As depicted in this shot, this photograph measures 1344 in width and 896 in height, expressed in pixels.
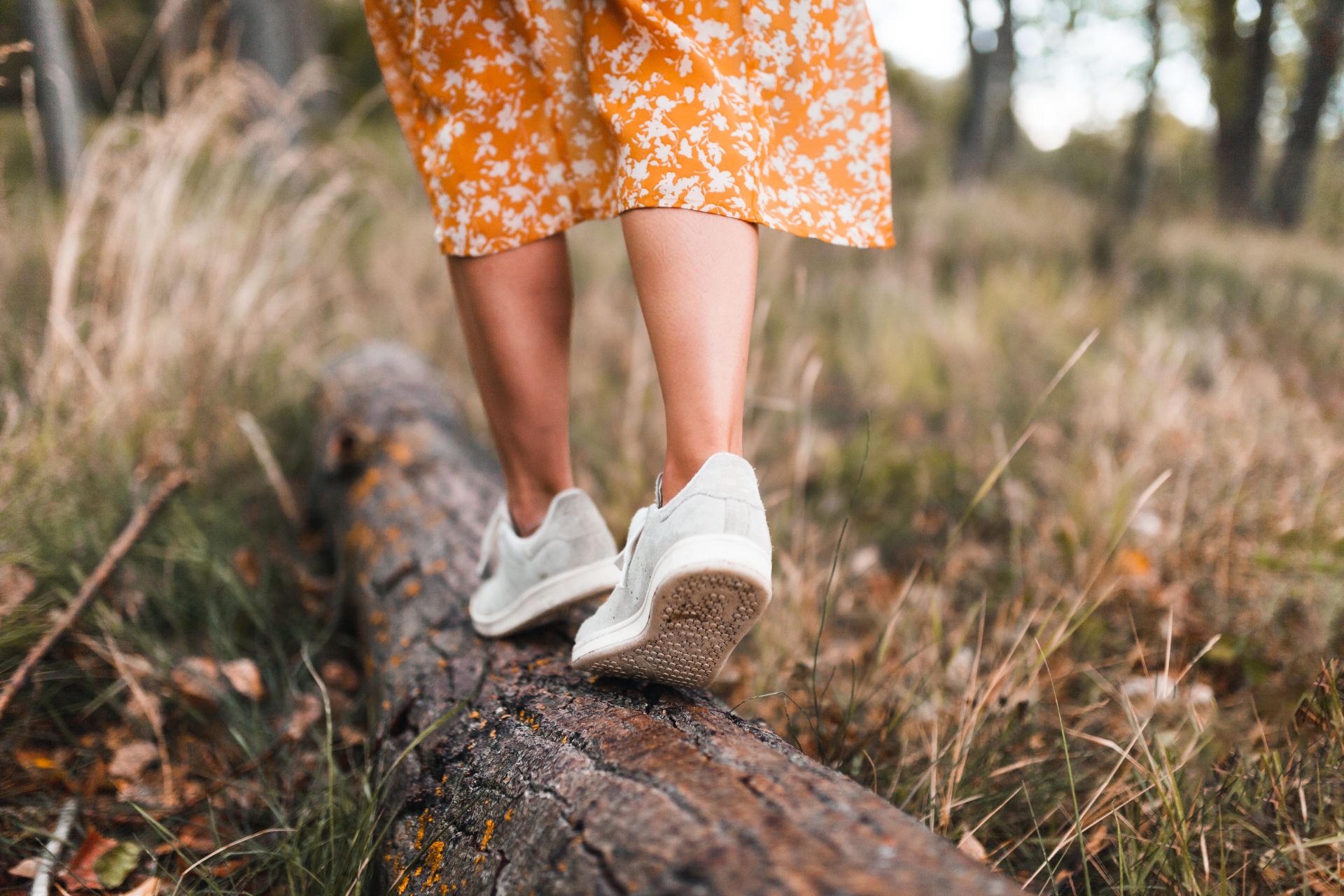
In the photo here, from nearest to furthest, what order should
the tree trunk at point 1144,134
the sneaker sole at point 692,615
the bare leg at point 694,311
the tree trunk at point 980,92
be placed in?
the sneaker sole at point 692,615
the bare leg at point 694,311
the tree trunk at point 1144,134
the tree trunk at point 980,92

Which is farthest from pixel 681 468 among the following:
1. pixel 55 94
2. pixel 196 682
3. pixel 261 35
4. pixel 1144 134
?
pixel 1144 134

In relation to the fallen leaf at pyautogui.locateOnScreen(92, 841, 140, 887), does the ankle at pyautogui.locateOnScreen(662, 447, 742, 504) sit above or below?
above

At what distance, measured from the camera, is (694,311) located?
98cm

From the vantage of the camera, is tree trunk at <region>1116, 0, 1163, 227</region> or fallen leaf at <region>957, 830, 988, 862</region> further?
tree trunk at <region>1116, 0, 1163, 227</region>

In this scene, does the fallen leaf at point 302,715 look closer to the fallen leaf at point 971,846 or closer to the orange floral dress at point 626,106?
the orange floral dress at point 626,106

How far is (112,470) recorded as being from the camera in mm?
1885

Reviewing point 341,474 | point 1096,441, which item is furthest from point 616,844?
point 1096,441

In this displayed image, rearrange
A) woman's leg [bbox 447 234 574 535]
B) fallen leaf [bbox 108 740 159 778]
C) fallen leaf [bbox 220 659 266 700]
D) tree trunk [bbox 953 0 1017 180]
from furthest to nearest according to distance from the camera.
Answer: tree trunk [bbox 953 0 1017 180], fallen leaf [bbox 220 659 266 700], fallen leaf [bbox 108 740 159 778], woman's leg [bbox 447 234 574 535]

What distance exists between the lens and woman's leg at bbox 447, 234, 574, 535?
1.21 meters

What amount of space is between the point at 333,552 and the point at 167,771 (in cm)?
90

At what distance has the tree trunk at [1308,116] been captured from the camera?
651 centimetres

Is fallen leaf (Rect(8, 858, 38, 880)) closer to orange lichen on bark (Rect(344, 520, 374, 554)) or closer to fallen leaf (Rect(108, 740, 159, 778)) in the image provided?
fallen leaf (Rect(108, 740, 159, 778))

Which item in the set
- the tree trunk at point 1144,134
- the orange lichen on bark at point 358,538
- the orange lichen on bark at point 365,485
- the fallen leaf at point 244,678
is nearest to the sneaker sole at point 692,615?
the fallen leaf at point 244,678

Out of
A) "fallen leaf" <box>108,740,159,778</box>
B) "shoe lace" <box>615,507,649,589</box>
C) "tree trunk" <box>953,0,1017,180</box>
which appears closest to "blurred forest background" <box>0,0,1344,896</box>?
"fallen leaf" <box>108,740,159,778</box>
